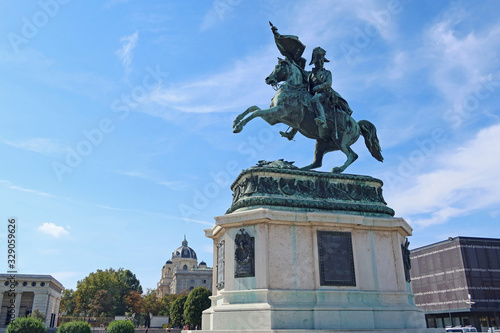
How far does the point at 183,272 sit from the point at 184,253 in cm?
2855

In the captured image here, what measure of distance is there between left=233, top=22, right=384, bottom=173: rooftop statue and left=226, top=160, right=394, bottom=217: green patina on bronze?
0.99m

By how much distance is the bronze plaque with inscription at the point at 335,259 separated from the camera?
1162 cm

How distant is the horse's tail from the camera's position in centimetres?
1544

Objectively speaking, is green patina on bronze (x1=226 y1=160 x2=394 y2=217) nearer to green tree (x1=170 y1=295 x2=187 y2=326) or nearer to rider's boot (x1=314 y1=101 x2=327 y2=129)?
rider's boot (x1=314 y1=101 x2=327 y2=129)

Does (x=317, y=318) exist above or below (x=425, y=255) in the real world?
below

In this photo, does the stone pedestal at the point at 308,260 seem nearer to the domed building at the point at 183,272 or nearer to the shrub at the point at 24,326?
the shrub at the point at 24,326

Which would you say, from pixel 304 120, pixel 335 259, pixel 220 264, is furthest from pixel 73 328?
pixel 335 259

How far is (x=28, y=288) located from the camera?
66125 mm

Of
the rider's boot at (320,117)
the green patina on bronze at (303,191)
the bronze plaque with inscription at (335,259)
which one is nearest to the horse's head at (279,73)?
the rider's boot at (320,117)

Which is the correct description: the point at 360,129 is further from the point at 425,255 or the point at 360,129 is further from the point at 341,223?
the point at 425,255

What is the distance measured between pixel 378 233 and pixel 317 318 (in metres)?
3.41

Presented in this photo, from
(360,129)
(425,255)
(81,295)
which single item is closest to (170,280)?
(81,295)

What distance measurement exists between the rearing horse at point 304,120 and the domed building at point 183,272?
119 metres

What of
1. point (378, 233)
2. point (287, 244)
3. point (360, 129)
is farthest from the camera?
point (360, 129)
